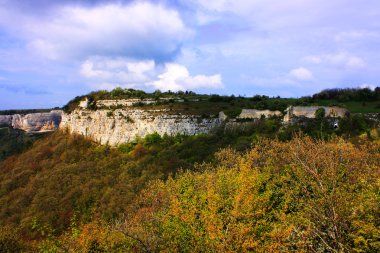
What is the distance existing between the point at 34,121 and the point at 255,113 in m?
84.0

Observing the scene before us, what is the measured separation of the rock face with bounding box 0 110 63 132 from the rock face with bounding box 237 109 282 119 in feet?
247

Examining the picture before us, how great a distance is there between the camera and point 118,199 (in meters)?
44.5

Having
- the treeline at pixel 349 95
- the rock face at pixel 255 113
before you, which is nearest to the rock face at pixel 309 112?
the rock face at pixel 255 113

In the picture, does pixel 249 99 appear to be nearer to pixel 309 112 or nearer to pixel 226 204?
pixel 309 112

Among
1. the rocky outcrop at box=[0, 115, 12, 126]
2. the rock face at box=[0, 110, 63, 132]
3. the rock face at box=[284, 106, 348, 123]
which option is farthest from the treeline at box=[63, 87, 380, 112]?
the rocky outcrop at box=[0, 115, 12, 126]

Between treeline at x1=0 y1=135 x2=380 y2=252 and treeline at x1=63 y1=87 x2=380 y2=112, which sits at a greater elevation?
treeline at x1=63 y1=87 x2=380 y2=112

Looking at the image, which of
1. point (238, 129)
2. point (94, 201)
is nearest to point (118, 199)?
point (94, 201)

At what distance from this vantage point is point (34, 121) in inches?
4454

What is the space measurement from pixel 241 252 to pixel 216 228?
198cm

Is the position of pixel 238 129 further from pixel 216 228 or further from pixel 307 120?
pixel 216 228

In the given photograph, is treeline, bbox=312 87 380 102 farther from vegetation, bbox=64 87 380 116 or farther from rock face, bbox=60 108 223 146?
rock face, bbox=60 108 223 146

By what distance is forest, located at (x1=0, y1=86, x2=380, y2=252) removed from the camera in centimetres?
1648

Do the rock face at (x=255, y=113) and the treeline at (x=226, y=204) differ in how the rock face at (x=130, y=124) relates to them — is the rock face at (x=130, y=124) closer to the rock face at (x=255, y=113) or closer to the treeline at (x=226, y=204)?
the rock face at (x=255, y=113)

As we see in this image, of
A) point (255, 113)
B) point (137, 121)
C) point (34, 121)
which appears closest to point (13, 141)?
point (34, 121)
